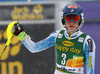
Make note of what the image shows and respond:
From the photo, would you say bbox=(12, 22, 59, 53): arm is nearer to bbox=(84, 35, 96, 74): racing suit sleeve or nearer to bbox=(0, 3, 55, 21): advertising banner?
bbox=(84, 35, 96, 74): racing suit sleeve

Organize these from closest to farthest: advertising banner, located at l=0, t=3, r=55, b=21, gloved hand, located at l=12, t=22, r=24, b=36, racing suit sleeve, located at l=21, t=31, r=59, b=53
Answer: gloved hand, located at l=12, t=22, r=24, b=36, racing suit sleeve, located at l=21, t=31, r=59, b=53, advertising banner, located at l=0, t=3, r=55, b=21

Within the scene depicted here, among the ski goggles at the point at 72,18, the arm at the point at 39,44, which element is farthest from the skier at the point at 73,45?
the arm at the point at 39,44

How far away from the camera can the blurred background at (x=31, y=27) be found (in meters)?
6.70

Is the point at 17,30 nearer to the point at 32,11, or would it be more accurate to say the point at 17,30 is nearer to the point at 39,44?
the point at 39,44

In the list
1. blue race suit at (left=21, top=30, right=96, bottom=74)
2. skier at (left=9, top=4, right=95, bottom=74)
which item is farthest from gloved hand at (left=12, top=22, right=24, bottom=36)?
blue race suit at (left=21, top=30, right=96, bottom=74)

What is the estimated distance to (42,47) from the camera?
3.91 m

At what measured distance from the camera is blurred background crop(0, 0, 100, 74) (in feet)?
22.0

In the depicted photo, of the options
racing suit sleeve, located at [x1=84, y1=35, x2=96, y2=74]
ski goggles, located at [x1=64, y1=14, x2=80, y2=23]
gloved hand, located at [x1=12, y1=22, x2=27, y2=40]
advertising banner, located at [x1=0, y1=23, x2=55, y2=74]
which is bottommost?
advertising banner, located at [x1=0, y1=23, x2=55, y2=74]

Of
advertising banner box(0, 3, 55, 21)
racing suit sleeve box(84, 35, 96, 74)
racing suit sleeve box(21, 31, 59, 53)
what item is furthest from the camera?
advertising banner box(0, 3, 55, 21)

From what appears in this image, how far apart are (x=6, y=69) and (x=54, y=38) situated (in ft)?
10.7

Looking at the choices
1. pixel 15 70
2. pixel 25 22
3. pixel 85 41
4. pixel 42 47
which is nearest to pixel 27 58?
pixel 15 70

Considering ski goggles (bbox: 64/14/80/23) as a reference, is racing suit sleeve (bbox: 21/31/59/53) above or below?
below

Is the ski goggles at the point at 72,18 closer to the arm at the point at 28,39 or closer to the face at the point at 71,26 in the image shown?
the face at the point at 71,26

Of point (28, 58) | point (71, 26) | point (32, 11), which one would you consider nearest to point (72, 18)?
point (71, 26)
